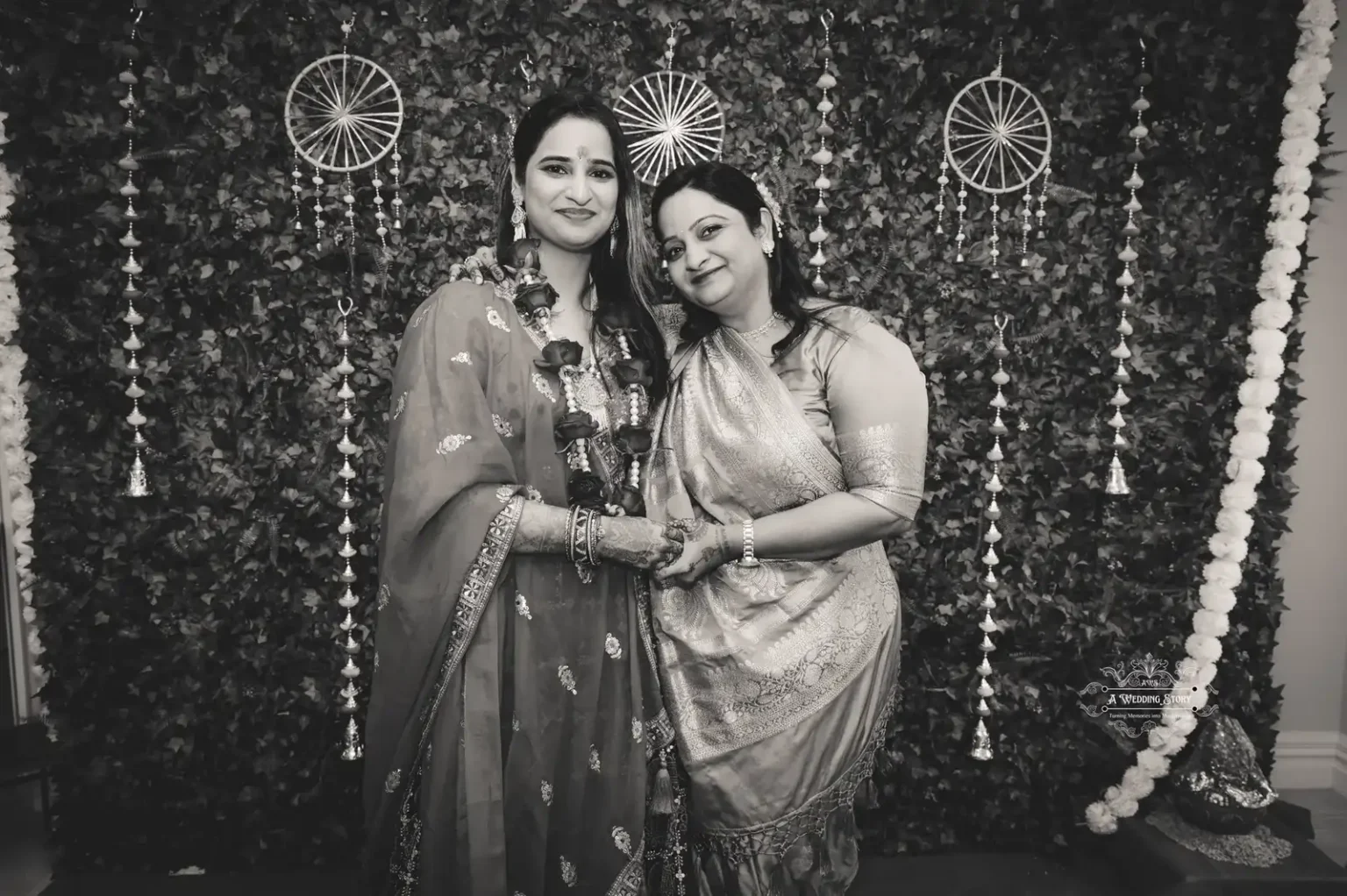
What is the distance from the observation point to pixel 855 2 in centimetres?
244

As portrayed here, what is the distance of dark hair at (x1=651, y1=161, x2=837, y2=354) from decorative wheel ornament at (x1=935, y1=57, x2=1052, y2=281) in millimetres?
824

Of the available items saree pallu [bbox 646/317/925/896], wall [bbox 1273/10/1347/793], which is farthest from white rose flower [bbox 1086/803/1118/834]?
saree pallu [bbox 646/317/925/896]

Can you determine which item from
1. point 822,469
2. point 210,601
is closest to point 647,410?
point 822,469

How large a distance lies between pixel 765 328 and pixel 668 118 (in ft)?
2.94

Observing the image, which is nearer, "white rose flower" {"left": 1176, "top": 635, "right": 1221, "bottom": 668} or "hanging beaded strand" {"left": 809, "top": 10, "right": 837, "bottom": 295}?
"hanging beaded strand" {"left": 809, "top": 10, "right": 837, "bottom": 295}

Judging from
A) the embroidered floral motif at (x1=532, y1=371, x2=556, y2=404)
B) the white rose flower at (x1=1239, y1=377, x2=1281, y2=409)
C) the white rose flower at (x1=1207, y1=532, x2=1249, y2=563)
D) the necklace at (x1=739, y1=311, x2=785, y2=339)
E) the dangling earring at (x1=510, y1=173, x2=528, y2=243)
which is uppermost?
the dangling earring at (x1=510, y1=173, x2=528, y2=243)

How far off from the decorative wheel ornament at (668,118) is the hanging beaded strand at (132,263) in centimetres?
136

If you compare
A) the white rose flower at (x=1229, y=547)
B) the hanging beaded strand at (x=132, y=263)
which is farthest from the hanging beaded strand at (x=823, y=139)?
the hanging beaded strand at (x=132, y=263)

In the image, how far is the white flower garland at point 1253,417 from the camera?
8.13 ft

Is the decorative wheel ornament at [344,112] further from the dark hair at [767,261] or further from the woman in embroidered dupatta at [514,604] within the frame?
the dark hair at [767,261]

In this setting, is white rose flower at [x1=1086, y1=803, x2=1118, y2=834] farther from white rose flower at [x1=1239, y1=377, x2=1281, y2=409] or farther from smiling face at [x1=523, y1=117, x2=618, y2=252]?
smiling face at [x1=523, y1=117, x2=618, y2=252]

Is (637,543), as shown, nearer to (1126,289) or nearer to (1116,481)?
(1116,481)

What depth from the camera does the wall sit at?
287 centimetres

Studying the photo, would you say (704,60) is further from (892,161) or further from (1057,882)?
(1057,882)
